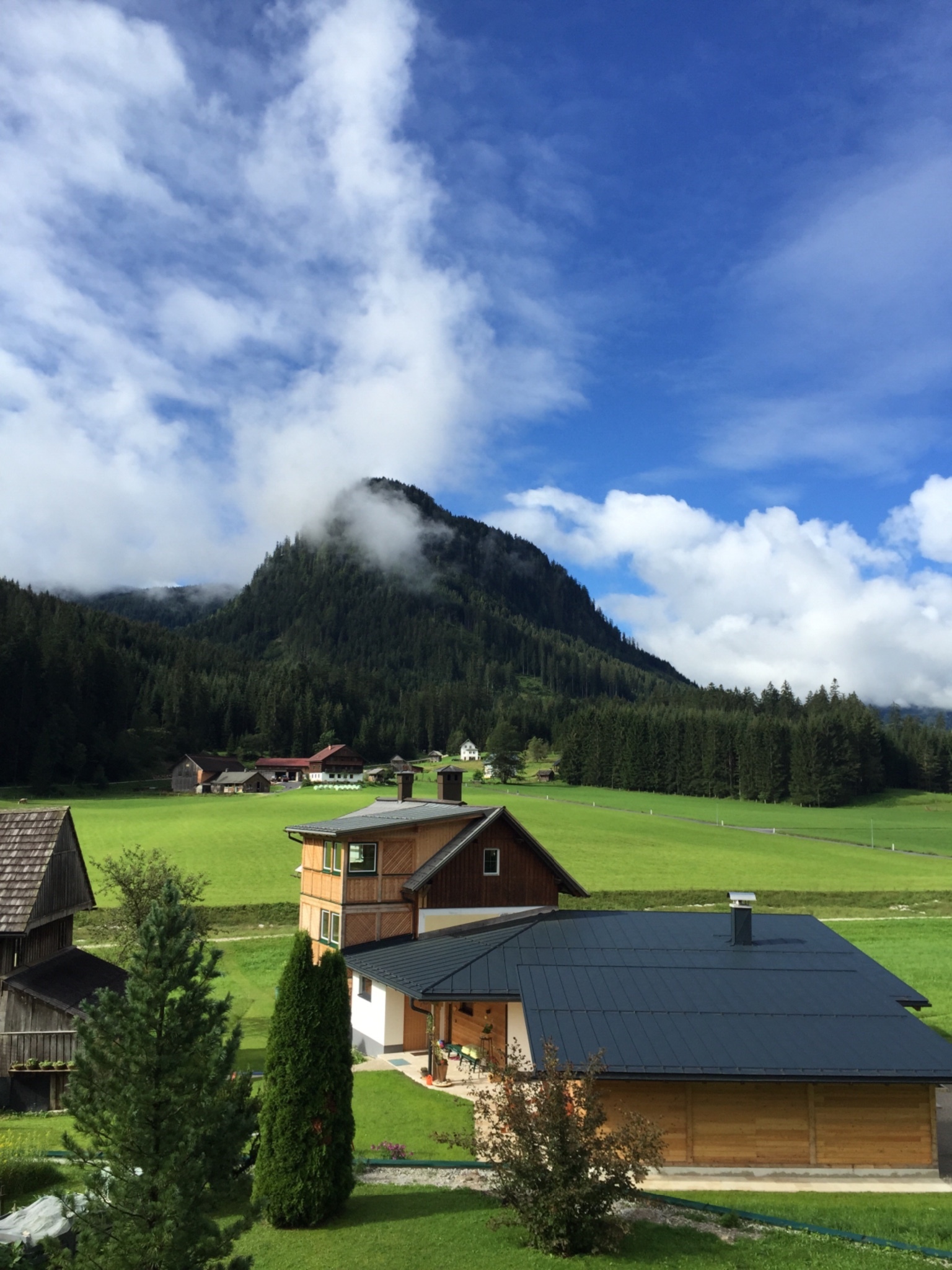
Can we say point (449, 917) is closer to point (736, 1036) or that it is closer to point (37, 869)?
point (736, 1036)

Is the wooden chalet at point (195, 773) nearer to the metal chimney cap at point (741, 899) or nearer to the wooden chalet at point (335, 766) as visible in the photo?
the wooden chalet at point (335, 766)

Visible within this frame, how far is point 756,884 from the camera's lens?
59.6m

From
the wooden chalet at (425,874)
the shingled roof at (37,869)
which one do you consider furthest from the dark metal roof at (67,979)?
the wooden chalet at (425,874)

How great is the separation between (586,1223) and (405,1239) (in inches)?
115

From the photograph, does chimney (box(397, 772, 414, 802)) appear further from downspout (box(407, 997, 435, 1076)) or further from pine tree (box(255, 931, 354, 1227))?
pine tree (box(255, 931, 354, 1227))

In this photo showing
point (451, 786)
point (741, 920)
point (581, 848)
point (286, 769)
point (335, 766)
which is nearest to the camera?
point (741, 920)

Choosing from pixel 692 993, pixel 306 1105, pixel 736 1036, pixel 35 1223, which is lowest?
pixel 35 1223

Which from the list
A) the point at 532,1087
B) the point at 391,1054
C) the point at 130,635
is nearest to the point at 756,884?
the point at 391,1054

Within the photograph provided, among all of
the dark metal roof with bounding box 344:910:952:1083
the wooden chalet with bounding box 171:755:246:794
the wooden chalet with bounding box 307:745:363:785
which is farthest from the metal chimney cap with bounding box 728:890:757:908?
the wooden chalet with bounding box 307:745:363:785

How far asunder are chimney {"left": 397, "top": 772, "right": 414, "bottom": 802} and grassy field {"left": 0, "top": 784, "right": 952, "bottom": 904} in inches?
518

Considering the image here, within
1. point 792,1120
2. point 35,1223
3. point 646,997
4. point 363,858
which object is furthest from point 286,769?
point 35,1223

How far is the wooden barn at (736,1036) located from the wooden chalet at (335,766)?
402 feet

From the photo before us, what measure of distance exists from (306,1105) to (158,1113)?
528cm

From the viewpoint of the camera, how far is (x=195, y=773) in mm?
130000
